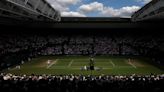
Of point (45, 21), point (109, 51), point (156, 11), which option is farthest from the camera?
point (45, 21)

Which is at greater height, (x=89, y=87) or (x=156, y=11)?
(x=156, y=11)

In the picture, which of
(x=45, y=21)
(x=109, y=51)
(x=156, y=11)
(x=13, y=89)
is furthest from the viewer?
(x=45, y=21)

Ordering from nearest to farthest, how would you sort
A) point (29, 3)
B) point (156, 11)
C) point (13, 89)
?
point (13, 89) → point (29, 3) → point (156, 11)

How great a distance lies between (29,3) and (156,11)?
21.9m

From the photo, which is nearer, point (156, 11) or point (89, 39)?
point (156, 11)

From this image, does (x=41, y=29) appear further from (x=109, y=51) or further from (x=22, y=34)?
(x=109, y=51)

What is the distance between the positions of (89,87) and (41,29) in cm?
7061

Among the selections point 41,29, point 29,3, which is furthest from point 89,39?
point 29,3

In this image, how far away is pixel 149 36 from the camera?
8738 cm

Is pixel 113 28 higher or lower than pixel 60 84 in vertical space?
higher

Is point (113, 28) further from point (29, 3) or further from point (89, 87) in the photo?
point (89, 87)

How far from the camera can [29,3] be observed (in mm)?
47719

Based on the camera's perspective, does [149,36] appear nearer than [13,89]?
No

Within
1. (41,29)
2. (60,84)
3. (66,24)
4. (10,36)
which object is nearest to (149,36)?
(66,24)
